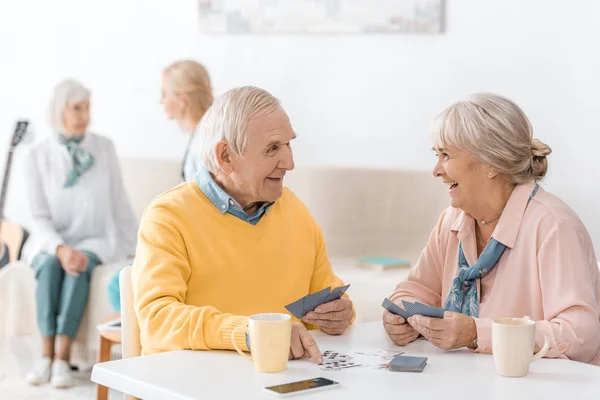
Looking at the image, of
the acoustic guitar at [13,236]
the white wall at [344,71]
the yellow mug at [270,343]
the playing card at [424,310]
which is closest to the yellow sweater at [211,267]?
the yellow mug at [270,343]

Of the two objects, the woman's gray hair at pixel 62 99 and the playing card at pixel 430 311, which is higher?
the woman's gray hair at pixel 62 99

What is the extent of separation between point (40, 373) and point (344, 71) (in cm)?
188

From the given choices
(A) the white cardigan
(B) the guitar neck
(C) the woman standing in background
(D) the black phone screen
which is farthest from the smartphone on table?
(B) the guitar neck

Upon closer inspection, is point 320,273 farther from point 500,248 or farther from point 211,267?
point 500,248

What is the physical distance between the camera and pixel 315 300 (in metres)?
1.96

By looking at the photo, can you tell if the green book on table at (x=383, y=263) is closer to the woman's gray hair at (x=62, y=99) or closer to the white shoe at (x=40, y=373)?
the white shoe at (x=40, y=373)

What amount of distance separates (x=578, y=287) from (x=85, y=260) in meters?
2.73

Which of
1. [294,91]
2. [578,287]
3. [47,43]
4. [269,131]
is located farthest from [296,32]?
[578,287]

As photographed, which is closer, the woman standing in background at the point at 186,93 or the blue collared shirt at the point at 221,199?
the blue collared shirt at the point at 221,199

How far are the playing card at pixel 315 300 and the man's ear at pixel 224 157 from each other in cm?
38

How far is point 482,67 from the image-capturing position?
3.83m

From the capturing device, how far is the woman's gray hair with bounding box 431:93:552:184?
2047 mm

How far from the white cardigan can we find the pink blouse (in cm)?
250

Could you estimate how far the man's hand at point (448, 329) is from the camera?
182 cm
